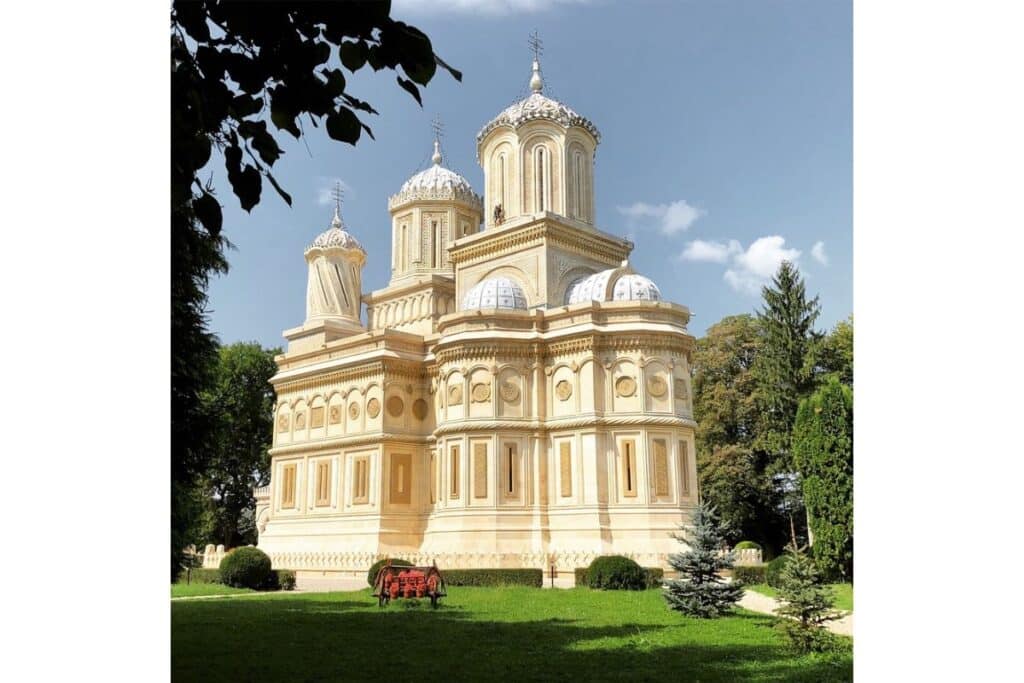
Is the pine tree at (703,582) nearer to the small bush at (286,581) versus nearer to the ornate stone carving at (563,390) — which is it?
the ornate stone carving at (563,390)

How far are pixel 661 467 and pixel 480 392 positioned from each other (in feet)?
13.1

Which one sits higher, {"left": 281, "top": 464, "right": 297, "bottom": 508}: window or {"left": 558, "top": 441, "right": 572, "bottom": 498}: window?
{"left": 558, "top": 441, "right": 572, "bottom": 498}: window

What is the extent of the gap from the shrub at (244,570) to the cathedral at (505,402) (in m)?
3.29

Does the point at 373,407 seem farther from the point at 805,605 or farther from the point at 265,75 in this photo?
the point at 265,75

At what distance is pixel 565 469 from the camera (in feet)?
57.3

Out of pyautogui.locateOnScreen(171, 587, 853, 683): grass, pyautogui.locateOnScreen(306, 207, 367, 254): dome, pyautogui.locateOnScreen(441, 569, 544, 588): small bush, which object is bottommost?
pyautogui.locateOnScreen(441, 569, 544, 588): small bush

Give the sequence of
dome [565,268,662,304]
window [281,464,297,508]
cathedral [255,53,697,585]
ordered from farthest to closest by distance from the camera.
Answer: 1. window [281,464,297,508]
2. dome [565,268,662,304]
3. cathedral [255,53,697,585]

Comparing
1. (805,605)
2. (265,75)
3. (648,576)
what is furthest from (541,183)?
(265,75)

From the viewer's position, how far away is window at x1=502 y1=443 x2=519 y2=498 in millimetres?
17438

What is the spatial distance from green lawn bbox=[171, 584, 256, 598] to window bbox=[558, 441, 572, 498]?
6218mm

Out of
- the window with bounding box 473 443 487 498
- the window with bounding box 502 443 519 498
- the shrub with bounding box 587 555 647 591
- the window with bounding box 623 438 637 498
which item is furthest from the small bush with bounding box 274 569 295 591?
the window with bounding box 623 438 637 498

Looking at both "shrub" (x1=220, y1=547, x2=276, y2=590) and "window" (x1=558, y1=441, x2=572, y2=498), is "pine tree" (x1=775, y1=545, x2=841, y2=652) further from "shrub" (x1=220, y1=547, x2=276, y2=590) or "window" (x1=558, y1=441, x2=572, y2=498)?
"shrub" (x1=220, y1=547, x2=276, y2=590)

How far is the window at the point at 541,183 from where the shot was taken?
20.2 metres
